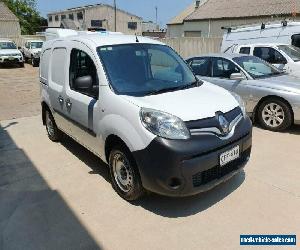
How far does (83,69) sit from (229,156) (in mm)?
2336

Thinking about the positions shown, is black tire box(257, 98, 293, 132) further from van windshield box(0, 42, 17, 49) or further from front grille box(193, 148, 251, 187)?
van windshield box(0, 42, 17, 49)

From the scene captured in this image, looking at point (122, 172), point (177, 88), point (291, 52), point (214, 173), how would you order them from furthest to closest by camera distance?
point (291, 52) < point (177, 88) < point (122, 172) < point (214, 173)

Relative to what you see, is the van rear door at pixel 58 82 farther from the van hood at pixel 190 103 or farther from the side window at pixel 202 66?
the side window at pixel 202 66

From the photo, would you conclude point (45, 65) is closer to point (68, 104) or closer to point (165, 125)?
point (68, 104)

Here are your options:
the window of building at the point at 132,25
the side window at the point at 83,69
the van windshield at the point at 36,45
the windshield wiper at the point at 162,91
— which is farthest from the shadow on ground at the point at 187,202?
the window of building at the point at 132,25

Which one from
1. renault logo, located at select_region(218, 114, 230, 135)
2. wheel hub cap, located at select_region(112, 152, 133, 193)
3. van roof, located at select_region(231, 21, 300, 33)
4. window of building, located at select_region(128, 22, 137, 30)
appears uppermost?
window of building, located at select_region(128, 22, 137, 30)

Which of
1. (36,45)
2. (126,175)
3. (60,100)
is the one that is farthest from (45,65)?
(36,45)

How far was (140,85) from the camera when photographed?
411 centimetres

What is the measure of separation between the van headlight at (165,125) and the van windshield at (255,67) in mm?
4089

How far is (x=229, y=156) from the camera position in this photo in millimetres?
3711

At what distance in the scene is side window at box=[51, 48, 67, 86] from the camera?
204 inches

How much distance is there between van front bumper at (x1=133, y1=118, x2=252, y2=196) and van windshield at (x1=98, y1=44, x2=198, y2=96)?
2.78 ft

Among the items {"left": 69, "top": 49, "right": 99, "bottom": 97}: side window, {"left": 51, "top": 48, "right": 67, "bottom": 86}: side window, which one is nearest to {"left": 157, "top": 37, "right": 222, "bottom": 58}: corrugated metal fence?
{"left": 51, "top": 48, "right": 67, "bottom": 86}: side window

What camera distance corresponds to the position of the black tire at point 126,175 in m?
3.71
